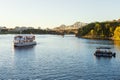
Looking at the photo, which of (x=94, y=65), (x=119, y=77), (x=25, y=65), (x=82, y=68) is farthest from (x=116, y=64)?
(x=25, y=65)

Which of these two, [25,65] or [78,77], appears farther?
[25,65]

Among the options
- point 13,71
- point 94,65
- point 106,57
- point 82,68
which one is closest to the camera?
point 13,71

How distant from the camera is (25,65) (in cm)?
6378

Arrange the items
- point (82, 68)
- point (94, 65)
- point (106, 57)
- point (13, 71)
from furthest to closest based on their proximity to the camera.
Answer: point (106, 57) < point (94, 65) < point (82, 68) < point (13, 71)

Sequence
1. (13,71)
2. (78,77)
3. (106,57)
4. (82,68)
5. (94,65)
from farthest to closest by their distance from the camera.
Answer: (106,57) → (94,65) → (82,68) → (13,71) → (78,77)

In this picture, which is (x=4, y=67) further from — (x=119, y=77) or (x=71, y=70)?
(x=119, y=77)

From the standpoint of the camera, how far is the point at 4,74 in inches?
2068

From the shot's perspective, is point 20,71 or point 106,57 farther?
point 106,57

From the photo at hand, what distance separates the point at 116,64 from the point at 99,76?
54.3 feet

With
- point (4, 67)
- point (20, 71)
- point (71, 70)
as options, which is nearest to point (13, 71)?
point (20, 71)

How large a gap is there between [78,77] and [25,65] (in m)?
17.2

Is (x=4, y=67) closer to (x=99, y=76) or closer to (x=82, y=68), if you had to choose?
(x=82, y=68)

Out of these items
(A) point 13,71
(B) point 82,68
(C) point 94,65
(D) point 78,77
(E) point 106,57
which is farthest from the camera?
(E) point 106,57

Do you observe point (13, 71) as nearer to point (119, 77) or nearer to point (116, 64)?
point (119, 77)
